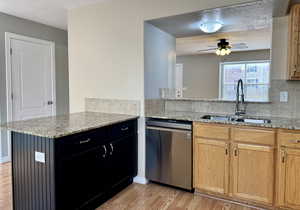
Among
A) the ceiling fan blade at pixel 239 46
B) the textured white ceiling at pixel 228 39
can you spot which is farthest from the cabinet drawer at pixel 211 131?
the ceiling fan blade at pixel 239 46

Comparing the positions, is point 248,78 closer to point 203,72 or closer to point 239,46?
point 239,46

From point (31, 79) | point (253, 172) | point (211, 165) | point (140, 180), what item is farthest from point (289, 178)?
point (31, 79)

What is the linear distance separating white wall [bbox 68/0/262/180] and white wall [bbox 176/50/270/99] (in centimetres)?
92

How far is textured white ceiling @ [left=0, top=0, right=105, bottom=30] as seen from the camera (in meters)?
3.10

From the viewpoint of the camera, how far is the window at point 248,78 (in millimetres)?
2846

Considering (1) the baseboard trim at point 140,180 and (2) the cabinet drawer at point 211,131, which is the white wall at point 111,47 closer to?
(1) the baseboard trim at point 140,180

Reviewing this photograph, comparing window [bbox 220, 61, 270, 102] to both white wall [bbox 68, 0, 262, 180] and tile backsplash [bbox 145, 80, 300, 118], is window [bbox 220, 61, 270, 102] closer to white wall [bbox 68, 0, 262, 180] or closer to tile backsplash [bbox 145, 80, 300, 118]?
tile backsplash [bbox 145, 80, 300, 118]

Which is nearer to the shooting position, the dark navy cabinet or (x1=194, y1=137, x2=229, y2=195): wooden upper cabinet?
the dark navy cabinet

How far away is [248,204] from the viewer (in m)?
2.39

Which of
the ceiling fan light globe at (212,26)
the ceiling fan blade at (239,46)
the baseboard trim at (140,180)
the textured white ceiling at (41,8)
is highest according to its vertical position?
the textured white ceiling at (41,8)

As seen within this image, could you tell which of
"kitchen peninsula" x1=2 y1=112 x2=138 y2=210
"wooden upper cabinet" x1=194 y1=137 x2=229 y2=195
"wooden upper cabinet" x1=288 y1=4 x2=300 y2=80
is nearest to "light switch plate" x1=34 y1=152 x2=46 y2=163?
"kitchen peninsula" x1=2 y1=112 x2=138 y2=210

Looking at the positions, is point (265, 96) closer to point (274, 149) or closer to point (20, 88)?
point (274, 149)

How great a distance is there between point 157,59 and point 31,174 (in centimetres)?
211

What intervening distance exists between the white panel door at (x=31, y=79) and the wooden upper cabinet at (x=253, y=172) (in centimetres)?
353
